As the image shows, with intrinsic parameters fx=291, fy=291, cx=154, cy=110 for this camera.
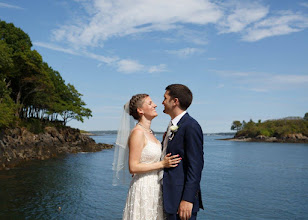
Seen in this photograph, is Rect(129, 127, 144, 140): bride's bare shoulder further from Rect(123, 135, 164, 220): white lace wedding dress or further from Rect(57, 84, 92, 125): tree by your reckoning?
Rect(57, 84, 92, 125): tree

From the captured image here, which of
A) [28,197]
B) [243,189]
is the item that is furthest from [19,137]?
[243,189]

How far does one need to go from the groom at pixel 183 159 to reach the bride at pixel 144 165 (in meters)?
0.27

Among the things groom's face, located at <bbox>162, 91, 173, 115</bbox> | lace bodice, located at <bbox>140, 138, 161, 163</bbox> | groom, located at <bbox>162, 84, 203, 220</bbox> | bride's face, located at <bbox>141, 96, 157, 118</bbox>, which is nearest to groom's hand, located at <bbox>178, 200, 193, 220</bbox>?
groom, located at <bbox>162, 84, 203, 220</bbox>

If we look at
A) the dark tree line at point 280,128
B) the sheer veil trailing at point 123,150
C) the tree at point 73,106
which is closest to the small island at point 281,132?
the dark tree line at point 280,128

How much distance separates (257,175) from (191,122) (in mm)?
31366

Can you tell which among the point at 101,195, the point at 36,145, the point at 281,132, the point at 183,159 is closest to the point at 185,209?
the point at 183,159

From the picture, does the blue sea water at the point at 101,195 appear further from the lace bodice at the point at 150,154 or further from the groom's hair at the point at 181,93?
the groom's hair at the point at 181,93

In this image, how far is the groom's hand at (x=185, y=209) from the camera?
3.40 m

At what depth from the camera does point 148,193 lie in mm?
3906

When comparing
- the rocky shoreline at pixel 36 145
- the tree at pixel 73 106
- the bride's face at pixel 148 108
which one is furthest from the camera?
the tree at pixel 73 106

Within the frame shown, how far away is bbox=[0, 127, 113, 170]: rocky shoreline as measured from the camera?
28234 millimetres

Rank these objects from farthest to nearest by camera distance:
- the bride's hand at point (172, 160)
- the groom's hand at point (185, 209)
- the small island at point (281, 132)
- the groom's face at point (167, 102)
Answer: the small island at point (281, 132) < the groom's face at point (167, 102) < the bride's hand at point (172, 160) < the groom's hand at point (185, 209)

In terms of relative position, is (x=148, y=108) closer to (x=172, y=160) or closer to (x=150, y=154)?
(x=150, y=154)

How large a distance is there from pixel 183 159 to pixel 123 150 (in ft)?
4.48
